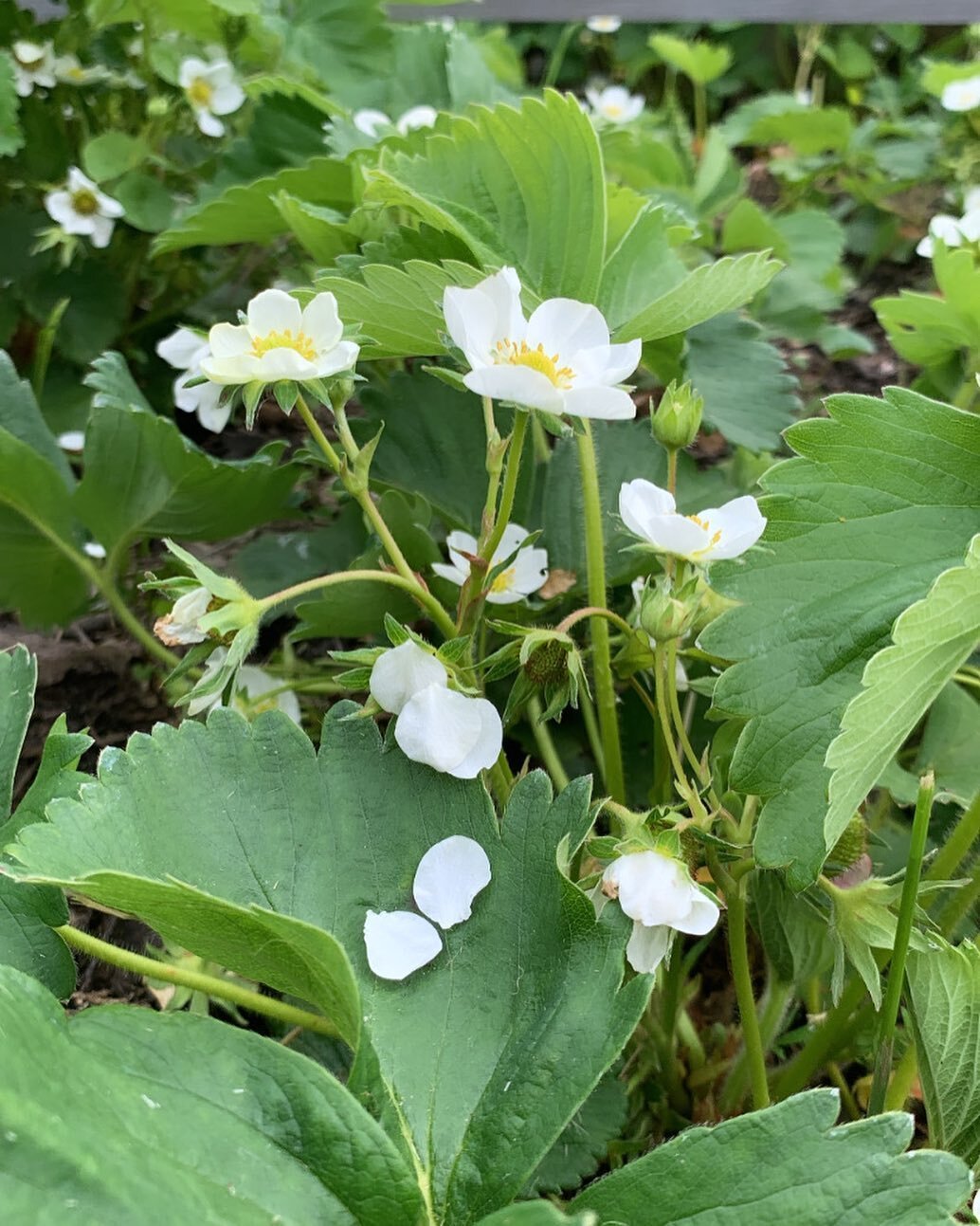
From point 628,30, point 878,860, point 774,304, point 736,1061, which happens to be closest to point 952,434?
point 878,860

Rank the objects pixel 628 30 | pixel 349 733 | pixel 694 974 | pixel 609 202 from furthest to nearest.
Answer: pixel 628 30 < pixel 609 202 < pixel 694 974 < pixel 349 733

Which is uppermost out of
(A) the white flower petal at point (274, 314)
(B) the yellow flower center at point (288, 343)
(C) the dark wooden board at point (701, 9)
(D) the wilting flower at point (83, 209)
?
(A) the white flower petal at point (274, 314)

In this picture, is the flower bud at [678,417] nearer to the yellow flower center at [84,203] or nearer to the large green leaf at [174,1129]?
the large green leaf at [174,1129]

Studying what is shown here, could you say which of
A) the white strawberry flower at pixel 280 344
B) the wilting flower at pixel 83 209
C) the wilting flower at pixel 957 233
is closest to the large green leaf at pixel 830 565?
the white strawberry flower at pixel 280 344

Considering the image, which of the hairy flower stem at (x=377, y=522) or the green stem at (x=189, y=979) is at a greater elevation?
the hairy flower stem at (x=377, y=522)

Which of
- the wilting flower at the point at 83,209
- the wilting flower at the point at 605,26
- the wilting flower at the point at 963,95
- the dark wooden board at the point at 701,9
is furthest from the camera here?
the wilting flower at the point at 605,26

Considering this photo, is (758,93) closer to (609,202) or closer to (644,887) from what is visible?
(609,202)
